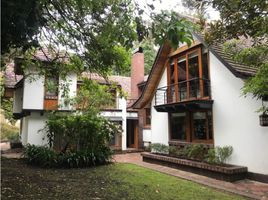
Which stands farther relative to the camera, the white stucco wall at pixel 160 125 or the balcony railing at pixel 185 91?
the white stucco wall at pixel 160 125

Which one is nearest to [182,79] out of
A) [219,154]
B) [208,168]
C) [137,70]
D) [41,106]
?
[219,154]

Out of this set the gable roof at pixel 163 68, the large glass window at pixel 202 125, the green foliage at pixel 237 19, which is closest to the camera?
the green foliage at pixel 237 19

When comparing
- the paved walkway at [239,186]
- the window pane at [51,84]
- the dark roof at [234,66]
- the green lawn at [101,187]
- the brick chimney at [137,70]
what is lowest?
the paved walkway at [239,186]

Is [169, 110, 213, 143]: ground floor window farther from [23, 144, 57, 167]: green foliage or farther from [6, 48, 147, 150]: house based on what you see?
[23, 144, 57, 167]: green foliage

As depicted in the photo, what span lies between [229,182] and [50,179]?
6.05m

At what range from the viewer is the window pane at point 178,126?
13259 millimetres

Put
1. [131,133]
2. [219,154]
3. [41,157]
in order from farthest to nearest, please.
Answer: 1. [131,133]
2. [41,157]
3. [219,154]

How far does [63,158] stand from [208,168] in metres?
6.11

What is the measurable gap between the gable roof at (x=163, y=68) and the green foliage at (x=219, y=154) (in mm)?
2991

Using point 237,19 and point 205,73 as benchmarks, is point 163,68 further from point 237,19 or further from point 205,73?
point 237,19

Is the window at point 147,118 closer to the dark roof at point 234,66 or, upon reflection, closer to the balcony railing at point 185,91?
the balcony railing at point 185,91

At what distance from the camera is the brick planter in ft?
30.3

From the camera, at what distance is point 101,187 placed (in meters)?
7.27

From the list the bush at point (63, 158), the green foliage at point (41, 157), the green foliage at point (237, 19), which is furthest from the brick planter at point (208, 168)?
the green foliage at point (41, 157)
